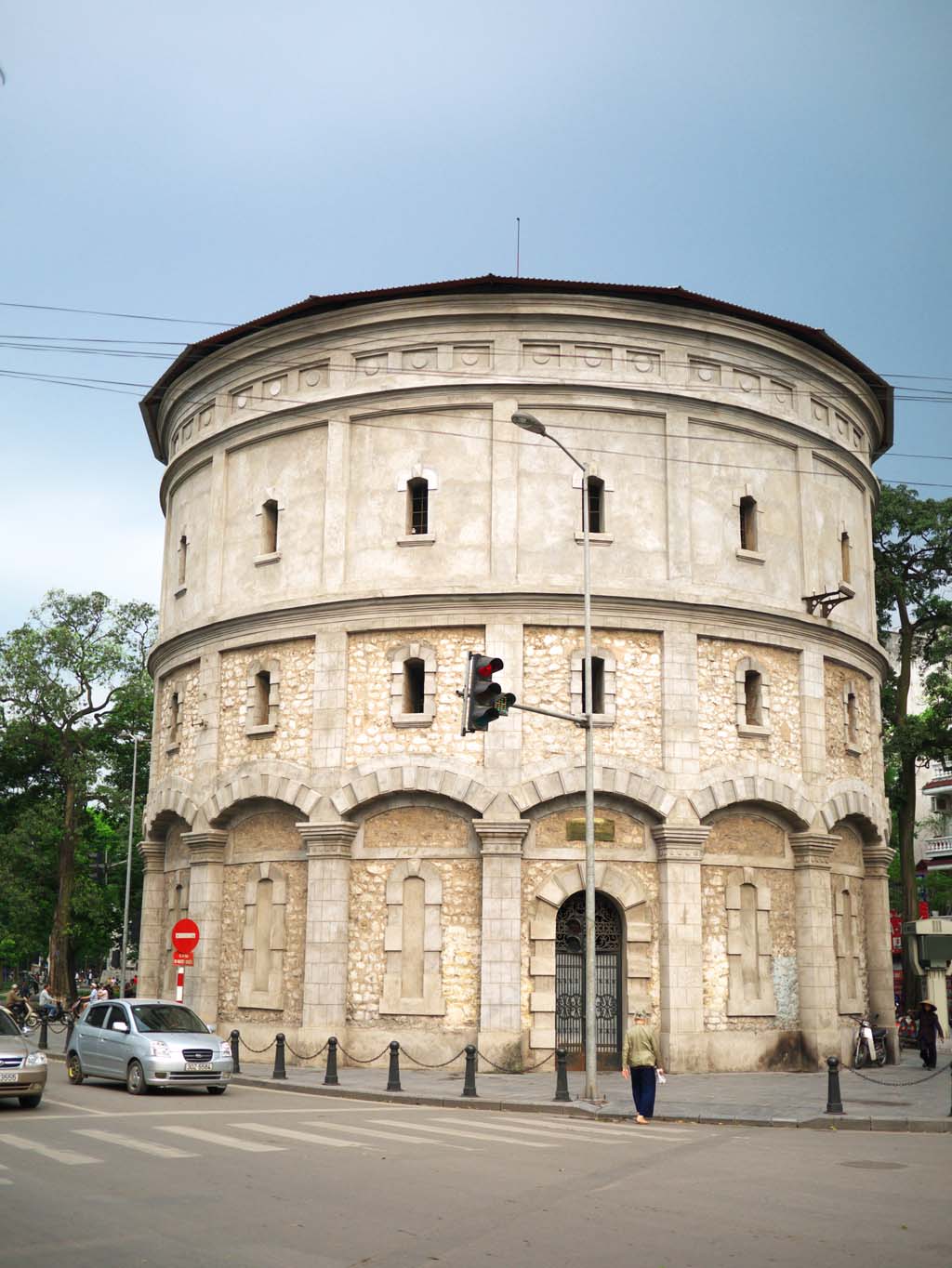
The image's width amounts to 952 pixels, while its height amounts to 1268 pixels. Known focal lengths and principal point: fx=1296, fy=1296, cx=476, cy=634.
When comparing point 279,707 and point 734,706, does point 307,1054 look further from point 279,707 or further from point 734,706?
point 734,706

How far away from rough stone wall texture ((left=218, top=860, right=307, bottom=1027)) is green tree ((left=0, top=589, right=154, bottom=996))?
26.8m

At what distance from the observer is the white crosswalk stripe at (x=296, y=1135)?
47.8 feet

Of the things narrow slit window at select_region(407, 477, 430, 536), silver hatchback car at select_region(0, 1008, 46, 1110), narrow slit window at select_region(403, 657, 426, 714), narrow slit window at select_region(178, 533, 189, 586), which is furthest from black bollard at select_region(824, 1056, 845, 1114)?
narrow slit window at select_region(178, 533, 189, 586)

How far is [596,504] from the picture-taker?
91.6ft

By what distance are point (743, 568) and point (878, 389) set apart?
852cm

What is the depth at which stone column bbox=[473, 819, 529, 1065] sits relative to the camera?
80.9ft

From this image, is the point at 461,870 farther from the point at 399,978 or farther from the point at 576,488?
the point at 576,488

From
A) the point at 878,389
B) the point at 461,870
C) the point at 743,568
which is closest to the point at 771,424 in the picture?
the point at 743,568

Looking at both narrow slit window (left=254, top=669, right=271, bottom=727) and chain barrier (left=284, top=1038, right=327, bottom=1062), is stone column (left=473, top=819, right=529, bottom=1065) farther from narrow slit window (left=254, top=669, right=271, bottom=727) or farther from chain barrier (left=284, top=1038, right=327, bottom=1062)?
narrow slit window (left=254, top=669, right=271, bottom=727)

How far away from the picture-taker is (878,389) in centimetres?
3381

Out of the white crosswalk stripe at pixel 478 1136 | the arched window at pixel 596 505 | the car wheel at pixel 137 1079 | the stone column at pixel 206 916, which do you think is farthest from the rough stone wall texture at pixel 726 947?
the car wheel at pixel 137 1079

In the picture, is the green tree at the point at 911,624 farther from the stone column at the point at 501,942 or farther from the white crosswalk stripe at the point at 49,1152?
the white crosswalk stripe at the point at 49,1152

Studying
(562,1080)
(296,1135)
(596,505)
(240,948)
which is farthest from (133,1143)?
(596,505)

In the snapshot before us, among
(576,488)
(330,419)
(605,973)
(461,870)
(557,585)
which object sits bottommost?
(605,973)
